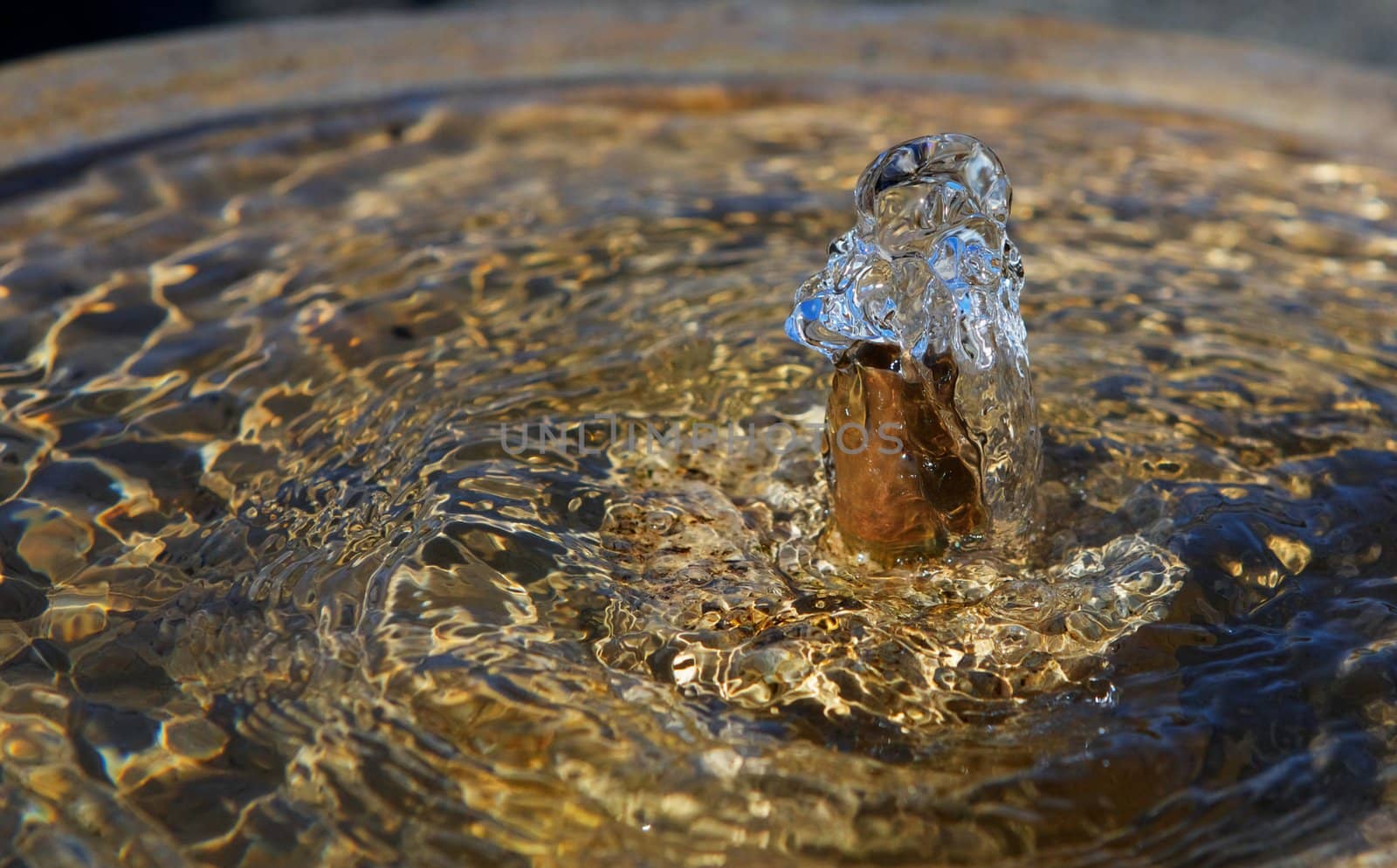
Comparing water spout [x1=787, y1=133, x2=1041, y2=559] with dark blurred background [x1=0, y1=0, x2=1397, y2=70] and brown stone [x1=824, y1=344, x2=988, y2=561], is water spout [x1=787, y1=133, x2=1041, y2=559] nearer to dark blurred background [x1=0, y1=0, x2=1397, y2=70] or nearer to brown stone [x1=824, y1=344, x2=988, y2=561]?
brown stone [x1=824, y1=344, x2=988, y2=561]

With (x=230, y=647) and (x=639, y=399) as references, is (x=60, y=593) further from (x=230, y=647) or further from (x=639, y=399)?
(x=639, y=399)

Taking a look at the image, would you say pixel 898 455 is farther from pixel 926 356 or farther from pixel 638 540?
pixel 638 540

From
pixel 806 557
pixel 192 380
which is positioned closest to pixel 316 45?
pixel 192 380

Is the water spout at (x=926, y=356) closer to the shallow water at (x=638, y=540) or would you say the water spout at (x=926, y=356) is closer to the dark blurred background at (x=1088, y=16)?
the shallow water at (x=638, y=540)

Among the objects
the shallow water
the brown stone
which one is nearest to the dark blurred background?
the shallow water

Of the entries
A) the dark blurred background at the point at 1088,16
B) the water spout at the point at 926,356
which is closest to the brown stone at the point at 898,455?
the water spout at the point at 926,356

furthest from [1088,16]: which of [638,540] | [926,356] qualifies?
[638,540]
